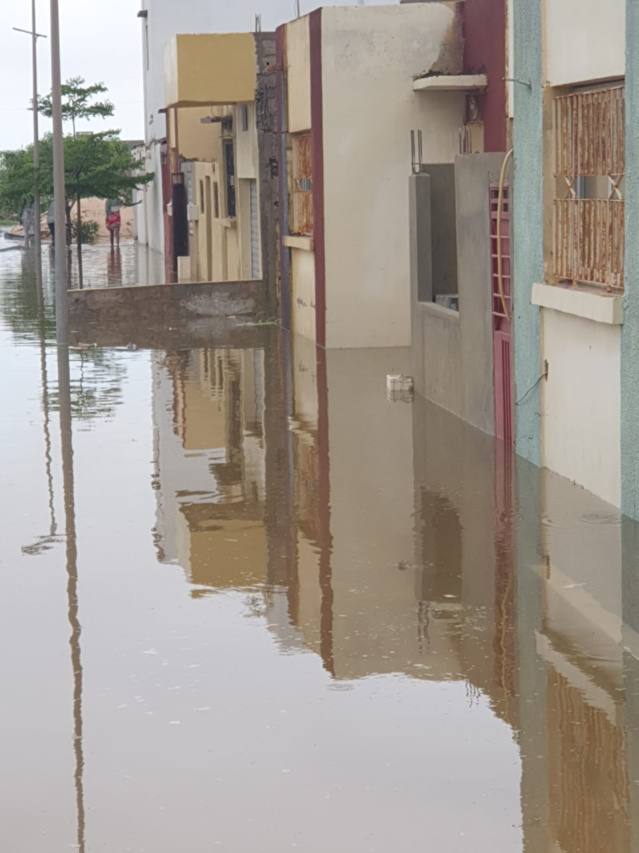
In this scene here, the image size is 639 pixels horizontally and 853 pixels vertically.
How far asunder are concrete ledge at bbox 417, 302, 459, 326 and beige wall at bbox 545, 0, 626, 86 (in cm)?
343

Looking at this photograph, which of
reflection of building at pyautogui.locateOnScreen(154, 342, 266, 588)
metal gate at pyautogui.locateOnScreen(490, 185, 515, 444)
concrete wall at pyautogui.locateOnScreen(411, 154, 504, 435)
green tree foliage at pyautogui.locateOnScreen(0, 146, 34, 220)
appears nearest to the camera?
reflection of building at pyautogui.locateOnScreen(154, 342, 266, 588)

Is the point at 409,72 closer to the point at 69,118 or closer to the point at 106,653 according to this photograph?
Answer: the point at 106,653

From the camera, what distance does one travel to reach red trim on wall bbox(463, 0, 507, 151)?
62.1ft

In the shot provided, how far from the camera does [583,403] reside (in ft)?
36.6

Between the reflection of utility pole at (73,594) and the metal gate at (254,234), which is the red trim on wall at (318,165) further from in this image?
the metal gate at (254,234)

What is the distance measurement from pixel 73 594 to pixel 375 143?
12.7 meters

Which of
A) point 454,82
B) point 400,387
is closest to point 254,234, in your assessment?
point 454,82

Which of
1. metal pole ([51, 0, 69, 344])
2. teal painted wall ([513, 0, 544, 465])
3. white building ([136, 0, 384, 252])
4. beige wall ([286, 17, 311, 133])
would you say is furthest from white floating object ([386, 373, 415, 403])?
white building ([136, 0, 384, 252])

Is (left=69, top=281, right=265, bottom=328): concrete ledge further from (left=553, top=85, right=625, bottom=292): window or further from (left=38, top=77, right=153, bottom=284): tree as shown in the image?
(left=38, top=77, right=153, bottom=284): tree

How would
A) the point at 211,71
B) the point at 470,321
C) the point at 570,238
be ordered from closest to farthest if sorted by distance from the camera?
the point at 570,238
the point at 470,321
the point at 211,71

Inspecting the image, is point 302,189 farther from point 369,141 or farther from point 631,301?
point 631,301

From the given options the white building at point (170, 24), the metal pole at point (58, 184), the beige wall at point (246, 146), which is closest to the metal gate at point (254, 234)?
the beige wall at point (246, 146)

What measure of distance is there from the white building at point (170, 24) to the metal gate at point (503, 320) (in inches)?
1269

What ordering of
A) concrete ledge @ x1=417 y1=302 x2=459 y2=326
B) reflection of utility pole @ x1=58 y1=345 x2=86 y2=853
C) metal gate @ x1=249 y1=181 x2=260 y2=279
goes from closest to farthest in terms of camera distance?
1. reflection of utility pole @ x1=58 y1=345 x2=86 y2=853
2. concrete ledge @ x1=417 y1=302 x2=459 y2=326
3. metal gate @ x1=249 y1=181 x2=260 y2=279
